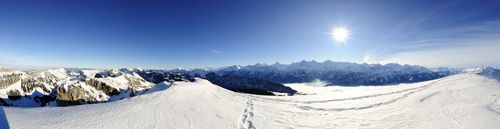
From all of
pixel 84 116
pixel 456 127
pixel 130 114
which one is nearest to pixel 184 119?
pixel 130 114

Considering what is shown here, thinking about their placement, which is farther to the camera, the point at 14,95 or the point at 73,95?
the point at 14,95

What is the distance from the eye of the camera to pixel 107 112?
10477 millimetres

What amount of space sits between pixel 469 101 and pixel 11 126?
20.4 m

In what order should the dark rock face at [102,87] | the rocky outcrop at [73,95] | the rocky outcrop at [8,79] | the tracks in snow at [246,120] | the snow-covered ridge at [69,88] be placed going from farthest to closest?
the rocky outcrop at [8,79], the dark rock face at [102,87], the snow-covered ridge at [69,88], the rocky outcrop at [73,95], the tracks in snow at [246,120]

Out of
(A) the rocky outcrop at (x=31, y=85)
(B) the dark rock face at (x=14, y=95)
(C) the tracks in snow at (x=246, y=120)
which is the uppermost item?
(C) the tracks in snow at (x=246, y=120)

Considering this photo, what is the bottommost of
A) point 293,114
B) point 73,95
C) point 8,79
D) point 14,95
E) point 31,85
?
point 14,95

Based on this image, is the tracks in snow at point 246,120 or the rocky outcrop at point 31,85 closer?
the tracks in snow at point 246,120

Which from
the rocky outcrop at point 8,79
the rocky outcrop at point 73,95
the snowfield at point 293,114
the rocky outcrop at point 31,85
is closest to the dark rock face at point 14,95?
the rocky outcrop at point 8,79

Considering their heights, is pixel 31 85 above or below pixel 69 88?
below

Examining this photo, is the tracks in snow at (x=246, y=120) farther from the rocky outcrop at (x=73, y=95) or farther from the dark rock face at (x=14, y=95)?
the dark rock face at (x=14, y=95)

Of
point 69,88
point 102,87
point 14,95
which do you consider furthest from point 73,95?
point 14,95

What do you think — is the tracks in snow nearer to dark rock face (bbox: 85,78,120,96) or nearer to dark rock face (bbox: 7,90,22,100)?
dark rock face (bbox: 85,78,120,96)

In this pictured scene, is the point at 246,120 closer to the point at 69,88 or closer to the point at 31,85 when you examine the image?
the point at 69,88

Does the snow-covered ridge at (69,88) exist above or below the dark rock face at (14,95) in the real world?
above
